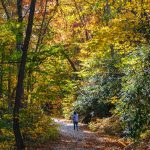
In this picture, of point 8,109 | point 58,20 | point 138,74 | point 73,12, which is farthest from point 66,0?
point 138,74

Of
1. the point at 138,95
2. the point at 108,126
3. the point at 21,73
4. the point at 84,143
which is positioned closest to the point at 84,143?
the point at 84,143

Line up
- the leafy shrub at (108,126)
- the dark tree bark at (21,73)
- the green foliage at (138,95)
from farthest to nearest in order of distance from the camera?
the leafy shrub at (108,126)
the green foliage at (138,95)
the dark tree bark at (21,73)

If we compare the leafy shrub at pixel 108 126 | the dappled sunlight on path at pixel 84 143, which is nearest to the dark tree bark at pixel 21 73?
the dappled sunlight on path at pixel 84 143

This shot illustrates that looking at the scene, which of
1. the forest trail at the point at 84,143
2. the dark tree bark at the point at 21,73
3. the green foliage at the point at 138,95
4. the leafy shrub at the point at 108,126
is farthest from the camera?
the leafy shrub at the point at 108,126

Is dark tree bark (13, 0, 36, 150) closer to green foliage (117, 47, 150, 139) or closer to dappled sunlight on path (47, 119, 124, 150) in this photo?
green foliage (117, 47, 150, 139)

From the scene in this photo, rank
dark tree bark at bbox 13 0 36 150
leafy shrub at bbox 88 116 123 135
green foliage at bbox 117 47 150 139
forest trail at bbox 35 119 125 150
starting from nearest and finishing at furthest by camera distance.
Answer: dark tree bark at bbox 13 0 36 150 < green foliage at bbox 117 47 150 139 < forest trail at bbox 35 119 125 150 < leafy shrub at bbox 88 116 123 135

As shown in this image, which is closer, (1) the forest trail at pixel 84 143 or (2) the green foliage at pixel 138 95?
(2) the green foliage at pixel 138 95

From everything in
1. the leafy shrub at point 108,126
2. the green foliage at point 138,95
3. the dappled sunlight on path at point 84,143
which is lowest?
the dappled sunlight on path at point 84,143

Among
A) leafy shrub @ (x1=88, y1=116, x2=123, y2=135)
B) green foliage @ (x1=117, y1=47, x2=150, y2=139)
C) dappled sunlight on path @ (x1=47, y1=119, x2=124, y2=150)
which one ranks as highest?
green foliage @ (x1=117, y1=47, x2=150, y2=139)

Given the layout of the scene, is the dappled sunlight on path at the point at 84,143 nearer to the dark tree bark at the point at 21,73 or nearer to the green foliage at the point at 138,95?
the green foliage at the point at 138,95

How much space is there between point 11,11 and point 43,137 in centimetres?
859

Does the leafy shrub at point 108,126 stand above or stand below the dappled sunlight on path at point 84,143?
above

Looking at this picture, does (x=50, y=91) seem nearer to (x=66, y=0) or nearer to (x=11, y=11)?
(x=11, y=11)

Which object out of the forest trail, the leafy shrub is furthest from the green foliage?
the leafy shrub
